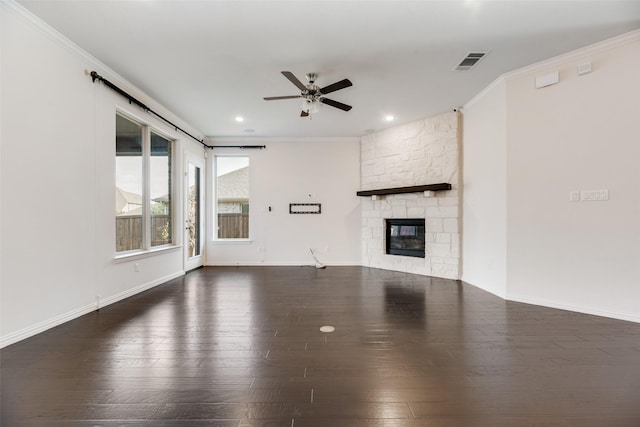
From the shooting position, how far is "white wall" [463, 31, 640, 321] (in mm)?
2891

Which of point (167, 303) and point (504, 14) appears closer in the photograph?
point (504, 14)

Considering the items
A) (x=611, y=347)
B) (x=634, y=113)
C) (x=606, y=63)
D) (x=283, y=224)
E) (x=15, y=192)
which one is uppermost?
(x=606, y=63)

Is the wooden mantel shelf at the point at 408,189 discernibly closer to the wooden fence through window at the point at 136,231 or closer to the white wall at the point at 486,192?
the white wall at the point at 486,192

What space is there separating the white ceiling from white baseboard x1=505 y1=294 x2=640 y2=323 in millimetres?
2830

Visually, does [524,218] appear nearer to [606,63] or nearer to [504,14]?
[606,63]

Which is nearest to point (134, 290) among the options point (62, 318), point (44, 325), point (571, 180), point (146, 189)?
point (62, 318)

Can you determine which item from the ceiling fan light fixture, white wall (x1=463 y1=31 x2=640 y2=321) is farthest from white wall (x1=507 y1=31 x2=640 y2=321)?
the ceiling fan light fixture

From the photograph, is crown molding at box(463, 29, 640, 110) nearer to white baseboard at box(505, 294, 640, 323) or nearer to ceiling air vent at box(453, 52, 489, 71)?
ceiling air vent at box(453, 52, 489, 71)

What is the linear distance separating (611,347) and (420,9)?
3193mm

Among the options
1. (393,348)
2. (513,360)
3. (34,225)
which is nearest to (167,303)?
(34,225)

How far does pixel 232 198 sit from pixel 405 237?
380 cm

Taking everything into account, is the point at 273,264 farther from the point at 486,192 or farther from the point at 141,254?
Result: the point at 486,192

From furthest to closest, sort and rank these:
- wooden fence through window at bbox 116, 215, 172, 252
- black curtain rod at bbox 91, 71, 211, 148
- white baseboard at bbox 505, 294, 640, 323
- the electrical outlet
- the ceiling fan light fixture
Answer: wooden fence through window at bbox 116, 215, 172, 252, the ceiling fan light fixture, black curtain rod at bbox 91, 71, 211, 148, the electrical outlet, white baseboard at bbox 505, 294, 640, 323

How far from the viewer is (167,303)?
136 inches
